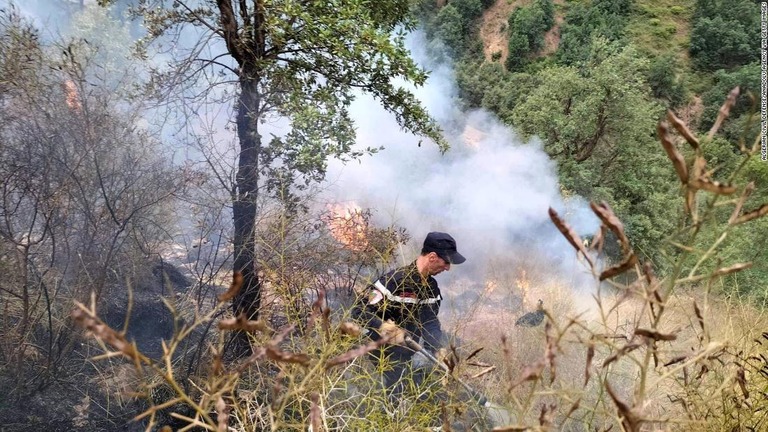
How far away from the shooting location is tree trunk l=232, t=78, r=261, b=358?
13.1ft

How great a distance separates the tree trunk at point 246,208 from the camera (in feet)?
13.1

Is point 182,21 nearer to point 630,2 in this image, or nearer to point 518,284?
point 518,284

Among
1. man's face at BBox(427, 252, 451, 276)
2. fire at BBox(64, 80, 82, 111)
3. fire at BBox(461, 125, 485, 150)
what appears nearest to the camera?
man's face at BBox(427, 252, 451, 276)

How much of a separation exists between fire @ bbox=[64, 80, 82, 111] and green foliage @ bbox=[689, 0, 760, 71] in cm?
3317

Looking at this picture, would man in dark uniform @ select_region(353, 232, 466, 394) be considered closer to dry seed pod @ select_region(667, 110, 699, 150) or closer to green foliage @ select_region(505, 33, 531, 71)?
dry seed pod @ select_region(667, 110, 699, 150)

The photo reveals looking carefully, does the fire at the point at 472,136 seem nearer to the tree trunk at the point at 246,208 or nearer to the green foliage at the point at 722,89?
the green foliage at the point at 722,89

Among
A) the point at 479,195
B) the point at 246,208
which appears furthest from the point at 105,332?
the point at 479,195

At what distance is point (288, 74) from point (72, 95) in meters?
1.70

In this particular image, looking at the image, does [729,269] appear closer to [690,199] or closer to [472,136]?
[690,199]

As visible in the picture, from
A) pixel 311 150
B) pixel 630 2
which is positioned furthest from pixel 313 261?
pixel 630 2

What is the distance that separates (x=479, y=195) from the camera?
47.5 feet

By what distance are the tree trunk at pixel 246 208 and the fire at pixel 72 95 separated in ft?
4.07

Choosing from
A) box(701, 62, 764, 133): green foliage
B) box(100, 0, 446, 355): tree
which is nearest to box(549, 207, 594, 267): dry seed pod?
box(100, 0, 446, 355): tree

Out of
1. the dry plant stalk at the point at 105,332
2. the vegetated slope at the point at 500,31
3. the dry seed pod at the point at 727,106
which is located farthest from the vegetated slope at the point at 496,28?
the dry plant stalk at the point at 105,332
